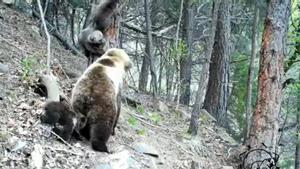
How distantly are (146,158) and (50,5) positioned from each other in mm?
7884

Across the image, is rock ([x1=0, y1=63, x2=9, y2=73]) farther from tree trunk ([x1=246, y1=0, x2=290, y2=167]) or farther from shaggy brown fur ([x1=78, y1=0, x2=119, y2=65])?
tree trunk ([x1=246, y1=0, x2=290, y2=167])

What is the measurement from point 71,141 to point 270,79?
3309 mm

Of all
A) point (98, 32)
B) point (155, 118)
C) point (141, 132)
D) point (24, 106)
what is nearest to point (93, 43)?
point (98, 32)

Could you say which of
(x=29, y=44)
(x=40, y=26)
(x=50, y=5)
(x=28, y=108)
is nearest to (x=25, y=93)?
(x=28, y=108)

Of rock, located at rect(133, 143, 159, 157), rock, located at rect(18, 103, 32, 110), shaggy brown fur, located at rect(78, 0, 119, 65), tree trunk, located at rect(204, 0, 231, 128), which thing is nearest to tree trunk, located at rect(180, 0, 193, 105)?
tree trunk, located at rect(204, 0, 231, 128)

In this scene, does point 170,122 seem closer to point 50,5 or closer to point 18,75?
point 18,75

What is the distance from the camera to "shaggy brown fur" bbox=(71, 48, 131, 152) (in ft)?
22.0

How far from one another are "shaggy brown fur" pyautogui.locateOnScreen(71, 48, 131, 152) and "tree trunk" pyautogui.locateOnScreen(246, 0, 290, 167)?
2411 millimetres

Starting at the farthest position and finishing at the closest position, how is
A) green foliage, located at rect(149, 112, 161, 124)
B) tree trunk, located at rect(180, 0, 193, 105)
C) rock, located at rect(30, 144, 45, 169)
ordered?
tree trunk, located at rect(180, 0, 193, 105), green foliage, located at rect(149, 112, 161, 124), rock, located at rect(30, 144, 45, 169)

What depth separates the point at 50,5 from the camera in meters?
14.0

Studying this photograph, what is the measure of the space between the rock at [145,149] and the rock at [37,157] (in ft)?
7.38

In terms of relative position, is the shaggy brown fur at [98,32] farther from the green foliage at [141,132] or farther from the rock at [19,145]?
the rock at [19,145]

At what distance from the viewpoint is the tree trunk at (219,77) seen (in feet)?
46.7

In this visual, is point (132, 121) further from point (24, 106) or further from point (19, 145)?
point (19, 145)
